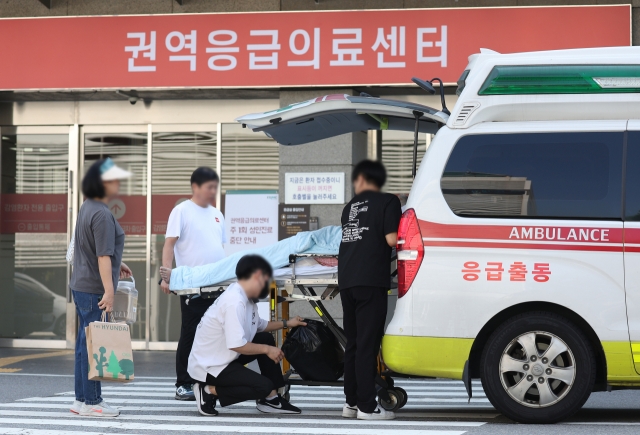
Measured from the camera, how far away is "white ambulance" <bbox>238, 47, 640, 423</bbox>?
6.37m

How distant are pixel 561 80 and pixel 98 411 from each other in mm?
3928

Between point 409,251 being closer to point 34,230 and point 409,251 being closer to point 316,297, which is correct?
point 316,297

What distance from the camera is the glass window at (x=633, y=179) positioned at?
6.40 m

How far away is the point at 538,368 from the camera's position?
21.1 ft

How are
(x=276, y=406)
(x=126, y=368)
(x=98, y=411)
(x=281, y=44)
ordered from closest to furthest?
(x=126, y=368) → (x=98, y=411) → (x=276, y=406) → (x=281, y=44)

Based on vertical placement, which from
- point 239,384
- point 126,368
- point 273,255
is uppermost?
point 273,255

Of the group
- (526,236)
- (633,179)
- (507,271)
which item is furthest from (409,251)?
(633,179)

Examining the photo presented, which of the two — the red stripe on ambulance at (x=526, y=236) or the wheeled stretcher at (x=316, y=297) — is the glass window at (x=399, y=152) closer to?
the wheeled stretcher at (x=316, y=297)

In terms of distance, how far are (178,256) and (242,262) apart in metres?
1.66

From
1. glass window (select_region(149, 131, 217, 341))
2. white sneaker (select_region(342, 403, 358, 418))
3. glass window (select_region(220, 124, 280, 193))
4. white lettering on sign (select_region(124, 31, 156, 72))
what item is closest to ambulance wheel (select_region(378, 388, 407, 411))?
white sneaker (select_region(342, 403, 358, 418))

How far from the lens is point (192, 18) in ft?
40.4

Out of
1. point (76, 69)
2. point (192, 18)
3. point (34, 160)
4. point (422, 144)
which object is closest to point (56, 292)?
point (34, 160)

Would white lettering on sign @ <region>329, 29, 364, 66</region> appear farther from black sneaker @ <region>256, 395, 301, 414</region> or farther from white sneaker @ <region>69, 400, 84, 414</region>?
white sneaker @ <region>69, 400, 84, 414</region>

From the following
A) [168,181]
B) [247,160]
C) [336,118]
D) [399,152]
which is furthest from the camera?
[168,181]
